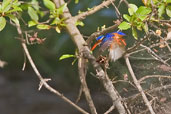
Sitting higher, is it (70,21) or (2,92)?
(70,21)

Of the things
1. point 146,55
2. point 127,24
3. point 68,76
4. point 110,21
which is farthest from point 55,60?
point 127,24

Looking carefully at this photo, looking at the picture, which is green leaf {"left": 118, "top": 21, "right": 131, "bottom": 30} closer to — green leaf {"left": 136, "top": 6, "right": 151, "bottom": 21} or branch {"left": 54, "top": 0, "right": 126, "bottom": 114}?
green leaf {"left": 136, "top": 6, "right": 151, "bottom": 21}

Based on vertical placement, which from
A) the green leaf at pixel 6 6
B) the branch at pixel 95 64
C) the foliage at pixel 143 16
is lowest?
the branch at pixel 95 64

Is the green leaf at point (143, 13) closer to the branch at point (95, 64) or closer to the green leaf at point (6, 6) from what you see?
the branch at point (95, 64)

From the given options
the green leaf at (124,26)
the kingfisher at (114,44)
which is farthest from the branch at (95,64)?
the green leaf at (124,26)

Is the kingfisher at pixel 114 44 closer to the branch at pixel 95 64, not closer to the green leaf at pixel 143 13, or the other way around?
the branch at pixel 95 64

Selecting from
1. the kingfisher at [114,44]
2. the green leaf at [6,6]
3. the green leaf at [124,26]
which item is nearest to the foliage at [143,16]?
the green leaf at [124,26]

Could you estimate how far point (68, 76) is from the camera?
2.58 m

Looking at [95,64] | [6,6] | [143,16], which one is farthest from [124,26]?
[6,6]

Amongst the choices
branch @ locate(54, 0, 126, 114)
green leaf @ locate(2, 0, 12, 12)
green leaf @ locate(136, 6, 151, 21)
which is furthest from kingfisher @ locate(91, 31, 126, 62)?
green leaf @ locate(2, 0, 12, 12)

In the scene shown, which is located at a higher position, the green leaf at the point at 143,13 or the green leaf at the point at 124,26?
the green leaf at the point at 143,13

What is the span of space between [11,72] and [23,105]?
328 mm

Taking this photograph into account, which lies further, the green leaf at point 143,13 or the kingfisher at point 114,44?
the kingfisher at point 114,44

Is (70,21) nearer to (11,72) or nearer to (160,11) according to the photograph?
(160,11)
